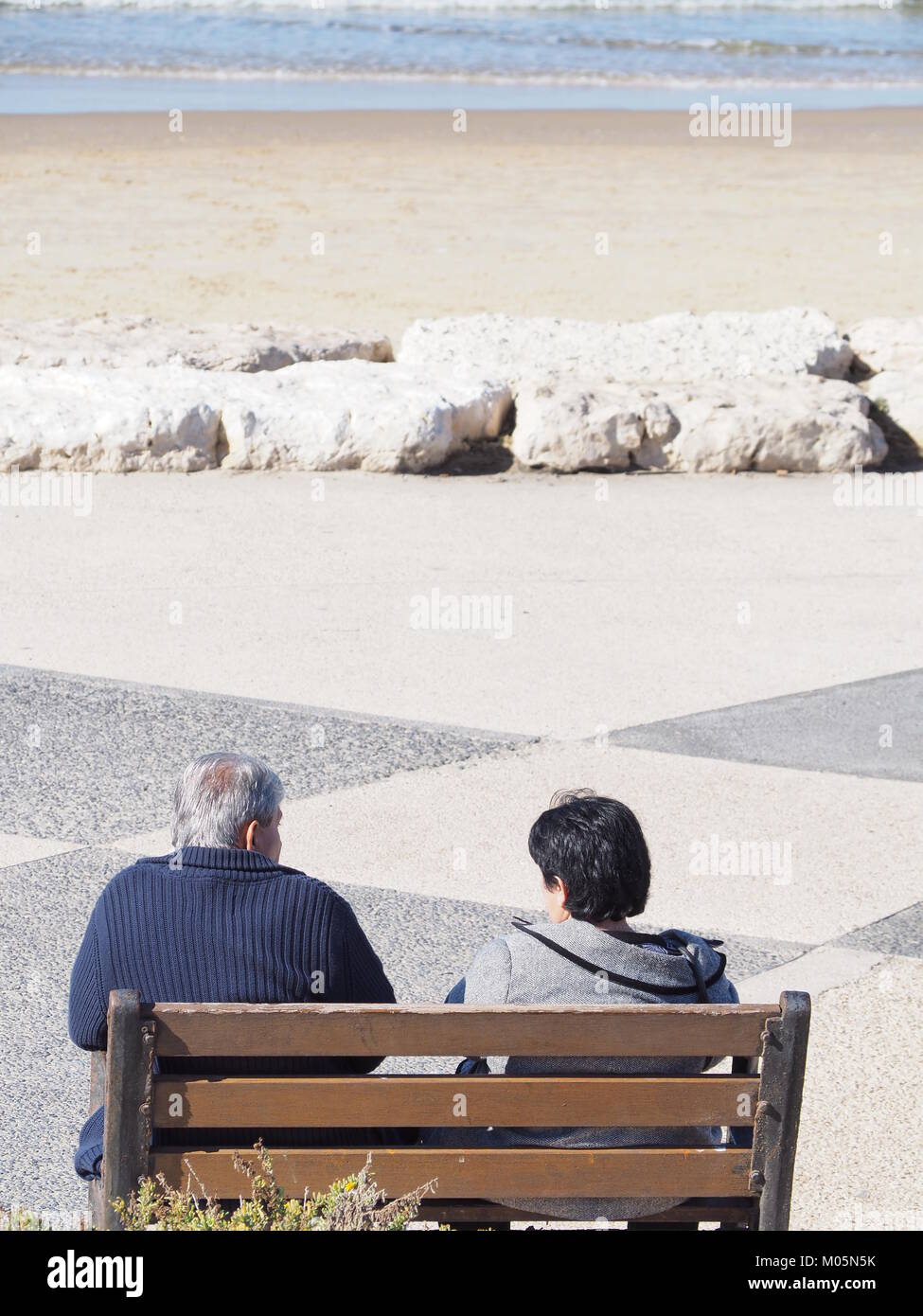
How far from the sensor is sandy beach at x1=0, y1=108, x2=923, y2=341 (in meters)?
19.2

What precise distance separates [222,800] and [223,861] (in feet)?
0.55

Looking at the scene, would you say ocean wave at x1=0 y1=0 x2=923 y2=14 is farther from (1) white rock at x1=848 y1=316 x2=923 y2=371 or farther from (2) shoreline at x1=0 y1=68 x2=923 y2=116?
(1) white rock at x1=848 y1=316 x2=923 y2=371

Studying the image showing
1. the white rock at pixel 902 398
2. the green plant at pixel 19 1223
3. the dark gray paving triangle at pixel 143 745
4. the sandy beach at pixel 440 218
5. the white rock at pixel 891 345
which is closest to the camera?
the green plant at pixel 19 1223

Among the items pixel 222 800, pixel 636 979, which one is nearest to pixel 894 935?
pixel 636 979

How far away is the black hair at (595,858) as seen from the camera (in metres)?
3.57

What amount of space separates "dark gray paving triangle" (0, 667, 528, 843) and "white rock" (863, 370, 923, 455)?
7.22 m

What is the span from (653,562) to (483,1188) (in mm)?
7455

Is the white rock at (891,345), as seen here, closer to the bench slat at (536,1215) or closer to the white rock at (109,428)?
the white rock at (109,428)

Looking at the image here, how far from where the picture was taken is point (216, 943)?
342 cm

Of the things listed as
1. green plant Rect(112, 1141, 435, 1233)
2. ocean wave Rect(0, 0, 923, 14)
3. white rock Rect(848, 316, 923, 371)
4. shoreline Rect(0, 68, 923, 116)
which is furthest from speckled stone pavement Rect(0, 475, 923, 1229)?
ocean wave Rect(0, 0, 923, 14)

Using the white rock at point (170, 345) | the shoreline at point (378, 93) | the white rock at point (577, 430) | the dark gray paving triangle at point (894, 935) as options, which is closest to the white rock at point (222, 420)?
the white rock at point (577, 430)

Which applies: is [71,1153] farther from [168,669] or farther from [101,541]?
[101,541]

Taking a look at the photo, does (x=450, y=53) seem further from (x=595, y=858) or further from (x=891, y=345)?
(x=595, y=858)

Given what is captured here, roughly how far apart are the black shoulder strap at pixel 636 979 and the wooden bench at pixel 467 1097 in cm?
31
